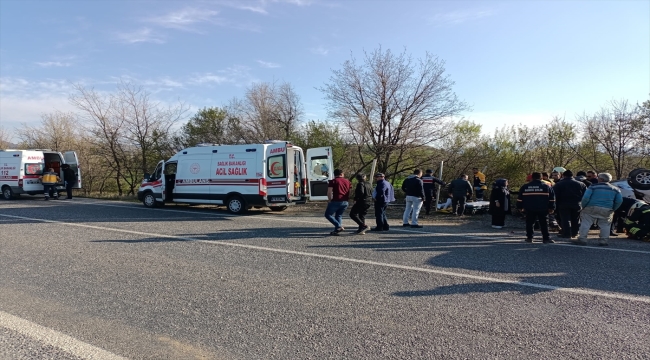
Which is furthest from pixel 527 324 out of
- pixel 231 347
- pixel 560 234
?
pixel 560 234

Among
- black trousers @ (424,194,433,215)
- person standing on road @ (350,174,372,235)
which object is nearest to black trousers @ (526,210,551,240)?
person standing on road @ (350,174,372,235)

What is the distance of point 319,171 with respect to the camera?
14.6 metres

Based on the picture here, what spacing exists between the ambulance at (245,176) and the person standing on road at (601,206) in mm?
7910

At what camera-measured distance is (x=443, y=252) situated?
766cm

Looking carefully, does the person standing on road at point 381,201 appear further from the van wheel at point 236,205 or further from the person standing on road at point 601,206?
the van wheel at point 236,205

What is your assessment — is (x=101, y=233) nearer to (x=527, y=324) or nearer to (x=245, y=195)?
(x=245, y=195)

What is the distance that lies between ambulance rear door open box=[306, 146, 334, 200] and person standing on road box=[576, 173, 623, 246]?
25.8 ft

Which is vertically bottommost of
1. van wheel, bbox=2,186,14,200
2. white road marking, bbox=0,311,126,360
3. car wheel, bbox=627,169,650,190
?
white road marking, bbox=0,311,126,360

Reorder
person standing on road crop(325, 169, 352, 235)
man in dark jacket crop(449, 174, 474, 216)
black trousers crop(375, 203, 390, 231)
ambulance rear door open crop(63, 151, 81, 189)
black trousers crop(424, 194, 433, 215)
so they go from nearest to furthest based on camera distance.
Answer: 1. person standing on road crop(325, 169, 352, 235)
2. black trousers crop(375, 203, 390, 231)
3. man in dark jacket crop(449, 174, 474, 216)
4. black trousers crop(424, 194, 433, 215)
5. ambulance rear door open crop(63, 151, 81, 189)

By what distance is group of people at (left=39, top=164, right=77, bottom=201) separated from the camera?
1853cm

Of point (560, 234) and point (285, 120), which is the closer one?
point (560, 234)

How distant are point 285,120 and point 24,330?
71.3ft

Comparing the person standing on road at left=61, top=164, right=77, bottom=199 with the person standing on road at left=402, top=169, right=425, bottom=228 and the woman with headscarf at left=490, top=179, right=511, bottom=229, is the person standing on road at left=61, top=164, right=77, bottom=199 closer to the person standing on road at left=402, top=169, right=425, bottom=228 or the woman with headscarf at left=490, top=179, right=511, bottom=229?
the person standing on road at left=402, top=169, right=425, bottom=228

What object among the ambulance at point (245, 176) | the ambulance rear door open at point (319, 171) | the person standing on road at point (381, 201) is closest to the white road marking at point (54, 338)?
the person standing on road at point (381, 201)
